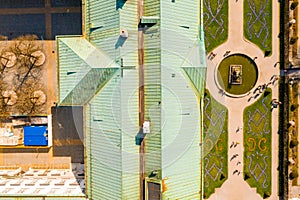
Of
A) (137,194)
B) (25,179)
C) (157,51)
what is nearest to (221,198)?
(137,194)

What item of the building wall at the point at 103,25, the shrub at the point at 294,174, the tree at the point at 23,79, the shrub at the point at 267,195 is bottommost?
the shrub at the point at 267,195

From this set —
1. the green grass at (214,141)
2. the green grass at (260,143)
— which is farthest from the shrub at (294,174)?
the green grass at (214,141)

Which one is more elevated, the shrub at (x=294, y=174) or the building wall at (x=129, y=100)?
the building wall at (x=129, y=100)

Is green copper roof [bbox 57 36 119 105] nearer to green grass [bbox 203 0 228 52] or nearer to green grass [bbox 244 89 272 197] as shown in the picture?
green grass [bbox 203 0 228 52]

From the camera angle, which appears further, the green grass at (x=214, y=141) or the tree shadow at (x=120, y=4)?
the green grass at (x=214, y=141)

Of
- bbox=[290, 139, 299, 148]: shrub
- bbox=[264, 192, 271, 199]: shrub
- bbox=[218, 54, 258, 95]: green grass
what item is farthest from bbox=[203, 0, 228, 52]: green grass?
bbox=[264, 192, 271, 199]: shrub

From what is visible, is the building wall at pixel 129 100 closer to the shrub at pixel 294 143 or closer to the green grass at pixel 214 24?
the green grass at pixel 214 24

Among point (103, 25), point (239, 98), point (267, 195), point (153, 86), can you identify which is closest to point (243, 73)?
point (239, 98)

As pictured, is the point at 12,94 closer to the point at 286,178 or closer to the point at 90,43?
the point at 90,43
